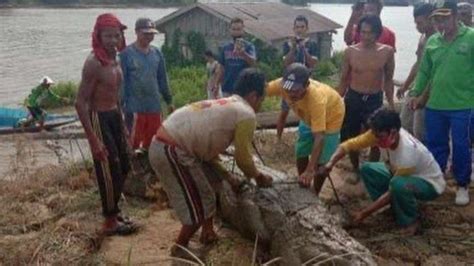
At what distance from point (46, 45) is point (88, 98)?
26.2m

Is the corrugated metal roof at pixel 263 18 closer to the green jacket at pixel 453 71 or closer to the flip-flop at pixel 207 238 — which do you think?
the green jacket at pixel 453 71

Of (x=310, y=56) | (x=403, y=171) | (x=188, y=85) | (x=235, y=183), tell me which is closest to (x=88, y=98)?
(x=235, y=183)

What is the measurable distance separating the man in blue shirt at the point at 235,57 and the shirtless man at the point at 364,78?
1419mm

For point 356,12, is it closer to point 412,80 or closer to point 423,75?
point 412,80

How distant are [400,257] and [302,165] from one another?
1.14 meters

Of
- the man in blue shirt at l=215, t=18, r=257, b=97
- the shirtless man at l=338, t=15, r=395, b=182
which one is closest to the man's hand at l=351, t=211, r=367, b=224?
the shirtless man at l=338, t=15, r=395, b=182

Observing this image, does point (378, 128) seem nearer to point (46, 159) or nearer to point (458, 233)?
point (458, 233)

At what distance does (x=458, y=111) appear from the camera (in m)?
4.91

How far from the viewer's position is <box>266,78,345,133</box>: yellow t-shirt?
4.21 m

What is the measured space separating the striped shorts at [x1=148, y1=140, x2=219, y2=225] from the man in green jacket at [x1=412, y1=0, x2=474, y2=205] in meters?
2.29

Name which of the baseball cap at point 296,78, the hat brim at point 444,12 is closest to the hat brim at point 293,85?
the baseball cap at point 296,78

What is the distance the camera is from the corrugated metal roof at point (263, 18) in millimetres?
18250

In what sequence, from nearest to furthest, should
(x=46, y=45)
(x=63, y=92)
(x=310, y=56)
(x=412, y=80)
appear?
(x=412, y=80)
(x=310, y=56)
(x=63, y=92)
(x=46, y=45)

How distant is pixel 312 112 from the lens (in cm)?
423
